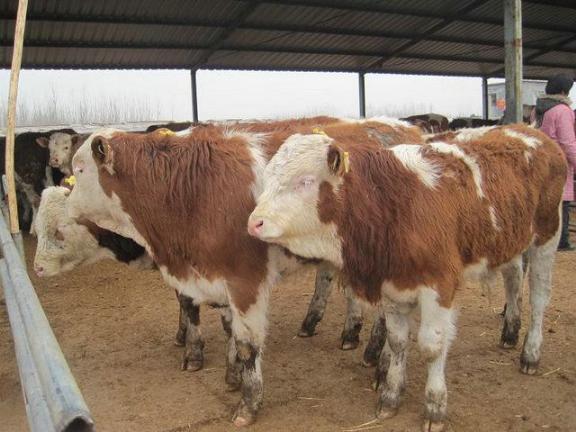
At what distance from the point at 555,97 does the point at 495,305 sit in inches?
102

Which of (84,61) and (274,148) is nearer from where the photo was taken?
(274,148)

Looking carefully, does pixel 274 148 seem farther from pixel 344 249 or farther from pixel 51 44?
A: pixel 51 44

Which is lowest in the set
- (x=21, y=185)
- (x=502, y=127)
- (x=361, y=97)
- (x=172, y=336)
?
(x=172, y=336)

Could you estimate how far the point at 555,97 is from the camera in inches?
256

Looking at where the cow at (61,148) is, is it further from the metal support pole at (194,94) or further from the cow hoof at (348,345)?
the cow hoof at (348,345)

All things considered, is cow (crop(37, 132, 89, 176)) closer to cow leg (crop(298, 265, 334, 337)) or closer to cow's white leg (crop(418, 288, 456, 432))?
cow leg (crop(298, 265, 334, 337))

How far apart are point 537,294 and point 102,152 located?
3392mm

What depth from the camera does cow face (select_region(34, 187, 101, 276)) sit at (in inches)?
189

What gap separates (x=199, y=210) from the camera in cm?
365

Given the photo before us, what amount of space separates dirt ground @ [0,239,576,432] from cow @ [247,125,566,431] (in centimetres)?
44

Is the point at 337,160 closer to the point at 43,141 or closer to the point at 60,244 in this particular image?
the point at 60,244

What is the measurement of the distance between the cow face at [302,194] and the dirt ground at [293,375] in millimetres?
970

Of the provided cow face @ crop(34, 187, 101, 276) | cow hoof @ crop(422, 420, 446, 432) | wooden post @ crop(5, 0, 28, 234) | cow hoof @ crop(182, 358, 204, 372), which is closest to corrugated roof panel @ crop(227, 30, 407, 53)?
cow face @ crop(34, 187, 101, 276)

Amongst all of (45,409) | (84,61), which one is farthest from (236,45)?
(45,409)
